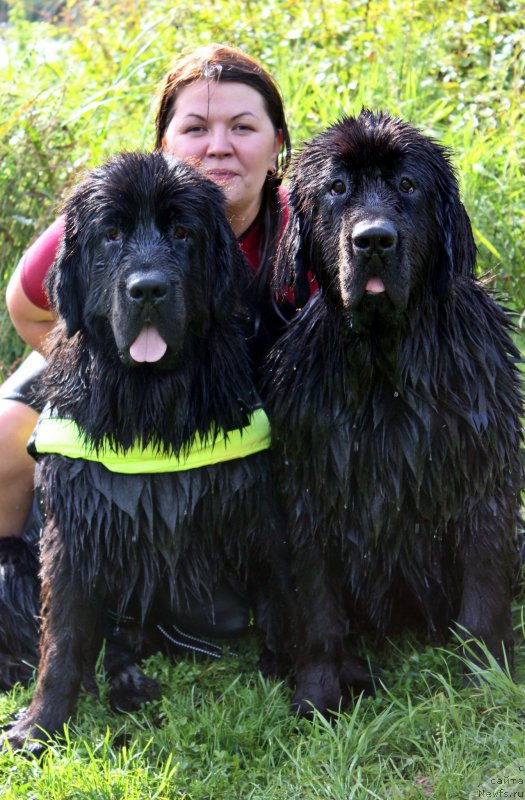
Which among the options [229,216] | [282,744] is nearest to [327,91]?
[229,216]

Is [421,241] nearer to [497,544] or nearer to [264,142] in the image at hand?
[497,544]

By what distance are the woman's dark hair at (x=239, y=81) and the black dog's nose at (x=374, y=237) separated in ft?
3.09

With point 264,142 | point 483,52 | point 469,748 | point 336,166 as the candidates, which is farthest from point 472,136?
point 469,748

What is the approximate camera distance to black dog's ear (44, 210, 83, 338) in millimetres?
2963

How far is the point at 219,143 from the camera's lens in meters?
3.65

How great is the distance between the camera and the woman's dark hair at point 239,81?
3.69 m

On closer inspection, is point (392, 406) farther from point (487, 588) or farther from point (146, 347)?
point (146, 347)

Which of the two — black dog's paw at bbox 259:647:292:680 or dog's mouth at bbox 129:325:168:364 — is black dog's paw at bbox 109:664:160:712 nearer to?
black dog's paw at bbox 259:647:292:680

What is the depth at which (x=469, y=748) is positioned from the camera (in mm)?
2598

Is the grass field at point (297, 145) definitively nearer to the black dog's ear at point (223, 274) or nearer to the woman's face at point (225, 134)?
the woman's face at point (225, 134)

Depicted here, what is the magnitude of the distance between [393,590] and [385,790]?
29.2 inches

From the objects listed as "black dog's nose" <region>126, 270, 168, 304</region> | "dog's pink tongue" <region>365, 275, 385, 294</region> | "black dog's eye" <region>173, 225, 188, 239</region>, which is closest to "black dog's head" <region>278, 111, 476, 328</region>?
"dog's pink tongue" <region>365, 275, 385, 294</region>

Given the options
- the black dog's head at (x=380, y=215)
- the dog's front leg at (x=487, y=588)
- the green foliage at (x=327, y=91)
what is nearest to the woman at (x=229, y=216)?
the black dog's head at (x=380, y=215)

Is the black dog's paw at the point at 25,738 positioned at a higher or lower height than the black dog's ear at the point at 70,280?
lower
